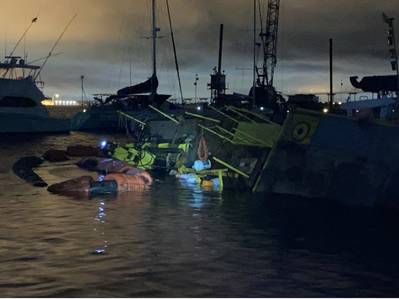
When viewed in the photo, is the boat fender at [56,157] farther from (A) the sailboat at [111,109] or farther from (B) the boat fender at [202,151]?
(A) the sailboat at [111,109]

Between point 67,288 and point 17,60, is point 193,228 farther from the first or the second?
point 17,60

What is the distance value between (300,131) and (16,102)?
74313mm

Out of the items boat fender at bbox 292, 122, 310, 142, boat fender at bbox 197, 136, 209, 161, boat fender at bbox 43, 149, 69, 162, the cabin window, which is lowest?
boat fender at bbox 43, 149, 69, 162

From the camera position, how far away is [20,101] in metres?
92.5

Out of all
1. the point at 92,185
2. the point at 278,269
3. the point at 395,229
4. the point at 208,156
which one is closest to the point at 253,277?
the point at 278,269

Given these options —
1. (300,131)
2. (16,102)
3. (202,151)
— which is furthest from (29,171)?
(16,102)

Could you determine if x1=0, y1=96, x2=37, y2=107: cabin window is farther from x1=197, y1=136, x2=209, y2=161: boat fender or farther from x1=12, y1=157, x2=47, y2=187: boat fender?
x1=197, y1=136, x2=209, y2=161: boat fender

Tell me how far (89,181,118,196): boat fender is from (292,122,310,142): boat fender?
28.6ft

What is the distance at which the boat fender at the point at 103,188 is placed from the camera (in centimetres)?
2630

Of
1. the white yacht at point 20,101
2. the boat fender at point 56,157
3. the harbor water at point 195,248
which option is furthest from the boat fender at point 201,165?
the white yacht at point 20,101

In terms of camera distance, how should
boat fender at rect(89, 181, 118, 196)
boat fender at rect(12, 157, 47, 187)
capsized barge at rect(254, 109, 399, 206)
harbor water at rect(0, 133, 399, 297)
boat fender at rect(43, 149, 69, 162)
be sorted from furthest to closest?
boat fender at rect(43, 149, 69, 162)
boat fender at rect(12, 157, 47, 187)
boat fender at rect(89, 181, 118, 196)
capsized barge at rect(254, 109, 399, 206)
harbor water at rect(0, 133, 399, 297)

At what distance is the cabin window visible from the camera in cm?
9056

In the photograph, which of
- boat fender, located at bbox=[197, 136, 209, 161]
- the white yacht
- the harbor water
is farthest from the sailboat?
the harbor water

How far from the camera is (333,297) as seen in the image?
37.8 ft
